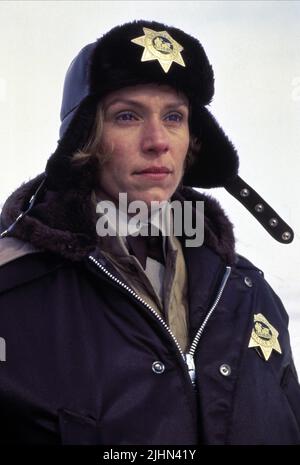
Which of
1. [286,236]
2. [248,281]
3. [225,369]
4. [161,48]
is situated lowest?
[225,369]

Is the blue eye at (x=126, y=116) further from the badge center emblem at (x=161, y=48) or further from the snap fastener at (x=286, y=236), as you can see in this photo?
the snap fastener at (x=286, y=236)

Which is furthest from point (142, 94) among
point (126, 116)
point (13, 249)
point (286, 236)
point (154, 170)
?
point (286, 236)

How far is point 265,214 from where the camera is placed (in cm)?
194

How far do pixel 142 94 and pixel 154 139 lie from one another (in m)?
0.12

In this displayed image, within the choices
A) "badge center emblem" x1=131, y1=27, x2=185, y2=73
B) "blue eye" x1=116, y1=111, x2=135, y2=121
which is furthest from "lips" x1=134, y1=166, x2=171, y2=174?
"badge center emblem" x1=131, y1=27, x2=185, y2=73

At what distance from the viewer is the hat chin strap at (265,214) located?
193 cm

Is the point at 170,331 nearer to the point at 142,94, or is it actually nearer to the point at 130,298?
the point at 130,298

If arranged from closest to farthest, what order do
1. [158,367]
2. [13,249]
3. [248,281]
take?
[158,367]
[13,249]
[248,281]

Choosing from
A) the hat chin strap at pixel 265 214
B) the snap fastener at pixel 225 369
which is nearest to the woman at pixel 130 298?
the snap fastener at pixel 225 369

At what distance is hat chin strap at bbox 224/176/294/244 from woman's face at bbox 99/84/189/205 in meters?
0.35

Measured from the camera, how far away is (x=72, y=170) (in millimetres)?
1665

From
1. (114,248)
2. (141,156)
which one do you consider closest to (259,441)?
(114,248)

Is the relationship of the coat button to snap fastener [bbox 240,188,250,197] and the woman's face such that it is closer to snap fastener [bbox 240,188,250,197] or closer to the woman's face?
the woman's face

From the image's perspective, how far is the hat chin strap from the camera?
1.93 meters
